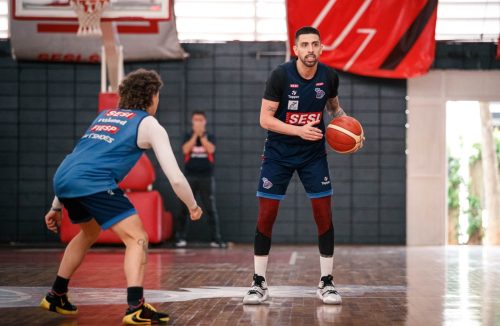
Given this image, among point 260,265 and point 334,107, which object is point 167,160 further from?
point 334,107

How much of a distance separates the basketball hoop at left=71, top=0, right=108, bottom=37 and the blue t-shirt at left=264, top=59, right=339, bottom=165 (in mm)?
5676

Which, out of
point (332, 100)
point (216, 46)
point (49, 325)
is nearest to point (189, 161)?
point (216, 46)

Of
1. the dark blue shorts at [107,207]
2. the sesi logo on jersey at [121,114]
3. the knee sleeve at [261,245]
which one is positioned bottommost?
the knee sleeve at [261,245]

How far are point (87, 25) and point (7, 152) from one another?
317 cm

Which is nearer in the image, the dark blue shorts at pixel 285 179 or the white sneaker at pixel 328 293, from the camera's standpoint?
the white sneaker at pixel 328 293

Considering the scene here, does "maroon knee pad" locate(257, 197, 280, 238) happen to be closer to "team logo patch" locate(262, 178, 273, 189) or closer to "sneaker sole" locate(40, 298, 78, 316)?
"team logo patch" locate(262, 178, 273, 189)

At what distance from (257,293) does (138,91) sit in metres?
1.55

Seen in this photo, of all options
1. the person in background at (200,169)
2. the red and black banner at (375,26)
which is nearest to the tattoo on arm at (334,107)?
the person in background at (200,169)

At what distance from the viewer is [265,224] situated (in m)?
5.77

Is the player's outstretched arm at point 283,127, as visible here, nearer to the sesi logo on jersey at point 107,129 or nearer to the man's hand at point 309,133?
the man's hand at point 309,133

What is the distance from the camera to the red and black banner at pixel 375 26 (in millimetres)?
12492

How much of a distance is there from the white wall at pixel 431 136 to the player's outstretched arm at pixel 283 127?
769 cm

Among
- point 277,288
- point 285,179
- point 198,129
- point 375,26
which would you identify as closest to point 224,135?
point 198,129

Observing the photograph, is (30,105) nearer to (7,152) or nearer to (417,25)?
(7,152)
